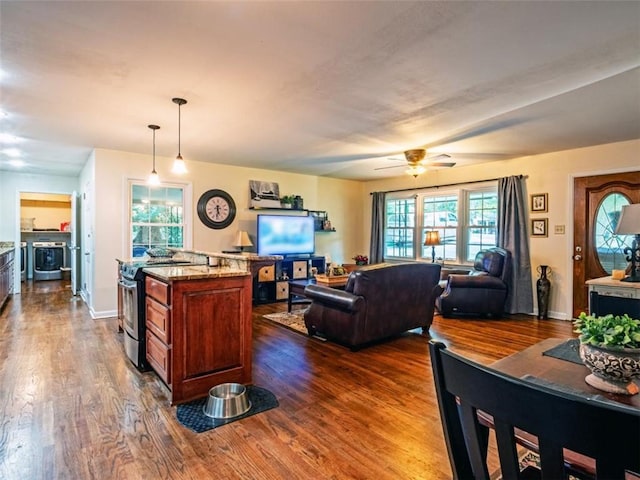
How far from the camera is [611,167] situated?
190 inches

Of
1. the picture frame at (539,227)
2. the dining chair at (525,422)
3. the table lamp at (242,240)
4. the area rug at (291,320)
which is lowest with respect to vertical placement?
the area rug at (291,320)

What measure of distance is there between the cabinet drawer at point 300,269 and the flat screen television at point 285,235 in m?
0.23

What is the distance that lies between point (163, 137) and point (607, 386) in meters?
4.81

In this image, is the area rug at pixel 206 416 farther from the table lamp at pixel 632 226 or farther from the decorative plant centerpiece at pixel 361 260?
the decorative plant centerpiece at pixel 361 260

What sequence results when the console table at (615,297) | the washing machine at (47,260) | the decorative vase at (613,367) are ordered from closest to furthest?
the decorative vase at (613,367), the console table at (615,297), the washing machine at (47,260)

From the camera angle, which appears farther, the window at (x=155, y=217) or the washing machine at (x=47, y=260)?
the washing machine at (x=47, y=260)

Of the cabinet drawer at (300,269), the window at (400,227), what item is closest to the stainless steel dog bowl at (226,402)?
the cabinet drawer at (300,269)

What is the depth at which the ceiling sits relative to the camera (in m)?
2.04

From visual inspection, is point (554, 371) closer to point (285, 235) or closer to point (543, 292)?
point (543, 292)

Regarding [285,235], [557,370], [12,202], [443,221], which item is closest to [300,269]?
[285,235]

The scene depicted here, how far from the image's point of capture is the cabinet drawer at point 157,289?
8.82 feet

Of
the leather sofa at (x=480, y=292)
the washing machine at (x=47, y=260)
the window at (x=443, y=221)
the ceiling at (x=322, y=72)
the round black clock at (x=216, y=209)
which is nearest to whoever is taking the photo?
the ceiling at (x=322, y=72)

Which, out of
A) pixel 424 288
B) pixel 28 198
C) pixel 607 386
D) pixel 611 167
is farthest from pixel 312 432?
pixel 28 198

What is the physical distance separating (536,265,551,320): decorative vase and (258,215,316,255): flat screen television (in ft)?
12.8
